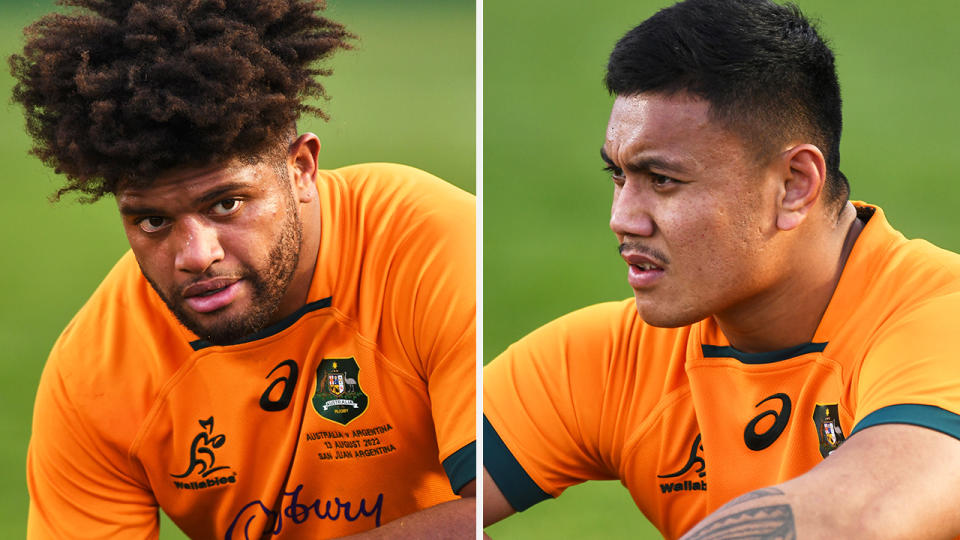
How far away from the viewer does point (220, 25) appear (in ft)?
5.73

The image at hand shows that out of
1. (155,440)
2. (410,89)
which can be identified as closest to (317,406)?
(155,440)

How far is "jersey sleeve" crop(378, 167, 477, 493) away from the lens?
6.41 ft

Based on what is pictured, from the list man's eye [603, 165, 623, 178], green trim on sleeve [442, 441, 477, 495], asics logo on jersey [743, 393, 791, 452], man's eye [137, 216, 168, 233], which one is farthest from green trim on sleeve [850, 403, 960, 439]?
man's eye [137, 216, 168, 233]

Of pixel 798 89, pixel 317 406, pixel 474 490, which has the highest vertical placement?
pixel 798 89

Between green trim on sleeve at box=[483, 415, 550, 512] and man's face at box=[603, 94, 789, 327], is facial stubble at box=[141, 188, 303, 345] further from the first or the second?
man's face at box=[603, 94, 789, 327]

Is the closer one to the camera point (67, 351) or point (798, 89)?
point (798, 89)

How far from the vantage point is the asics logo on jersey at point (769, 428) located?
6.00 feet

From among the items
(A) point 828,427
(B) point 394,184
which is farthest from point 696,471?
(B) point 394,184

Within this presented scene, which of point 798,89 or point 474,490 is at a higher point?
point 798,89

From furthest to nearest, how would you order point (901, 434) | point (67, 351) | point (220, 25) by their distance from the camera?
point (67, 351)
point (220, 25)
point (901, 434)

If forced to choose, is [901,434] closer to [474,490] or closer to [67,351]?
[474,490]

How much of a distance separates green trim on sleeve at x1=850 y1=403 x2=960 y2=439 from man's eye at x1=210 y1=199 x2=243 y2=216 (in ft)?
3.16

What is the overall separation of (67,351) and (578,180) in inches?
49.3

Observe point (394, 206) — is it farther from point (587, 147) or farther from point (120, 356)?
point (587, 147)
